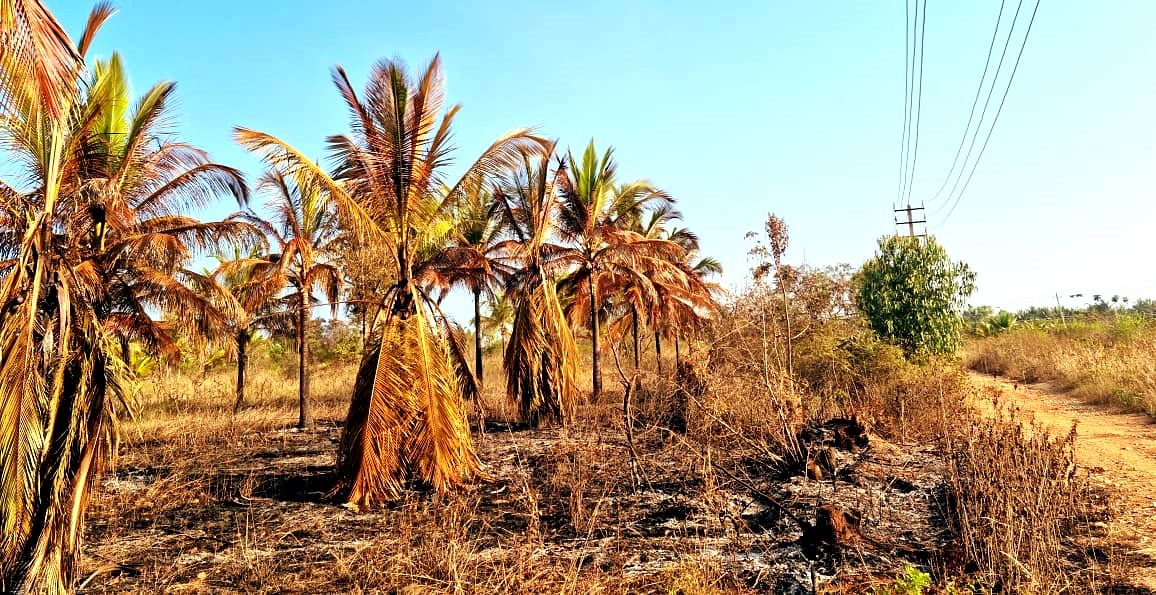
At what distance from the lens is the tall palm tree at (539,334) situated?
11.4 metres

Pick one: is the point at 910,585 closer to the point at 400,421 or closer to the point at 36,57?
the point at 400,421

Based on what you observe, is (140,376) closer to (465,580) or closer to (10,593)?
(10,593)

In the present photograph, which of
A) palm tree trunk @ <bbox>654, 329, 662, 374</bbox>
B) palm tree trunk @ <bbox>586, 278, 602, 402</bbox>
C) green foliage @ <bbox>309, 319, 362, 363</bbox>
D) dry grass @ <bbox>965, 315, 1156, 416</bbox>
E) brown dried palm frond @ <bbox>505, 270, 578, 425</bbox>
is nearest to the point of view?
brown dried palm frond @ <bbox>505, 270, 578, 425</bbox>

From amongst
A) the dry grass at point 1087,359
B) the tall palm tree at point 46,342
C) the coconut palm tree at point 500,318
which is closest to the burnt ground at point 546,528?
the tall palm tree at point 46,342

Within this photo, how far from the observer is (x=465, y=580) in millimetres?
5039

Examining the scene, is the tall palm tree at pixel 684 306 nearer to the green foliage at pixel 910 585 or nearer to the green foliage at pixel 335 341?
the green foliage at pixel 910 585

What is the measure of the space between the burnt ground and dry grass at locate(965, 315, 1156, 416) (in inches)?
271

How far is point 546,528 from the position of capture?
266 inches

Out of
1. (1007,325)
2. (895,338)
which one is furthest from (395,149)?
(1007,325)

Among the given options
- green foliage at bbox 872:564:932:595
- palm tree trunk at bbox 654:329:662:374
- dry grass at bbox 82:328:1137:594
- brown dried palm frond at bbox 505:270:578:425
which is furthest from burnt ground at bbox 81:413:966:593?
palm tree trunk at bbox 654:329:662:374

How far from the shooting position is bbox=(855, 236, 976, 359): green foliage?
55.4ft

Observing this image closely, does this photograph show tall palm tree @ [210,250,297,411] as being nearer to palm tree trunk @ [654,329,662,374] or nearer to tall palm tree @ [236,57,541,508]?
tall palm tree @ [236,57,541,508]

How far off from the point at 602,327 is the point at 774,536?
17.0 m

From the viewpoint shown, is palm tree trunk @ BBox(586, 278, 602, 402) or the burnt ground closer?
the burnt ground
